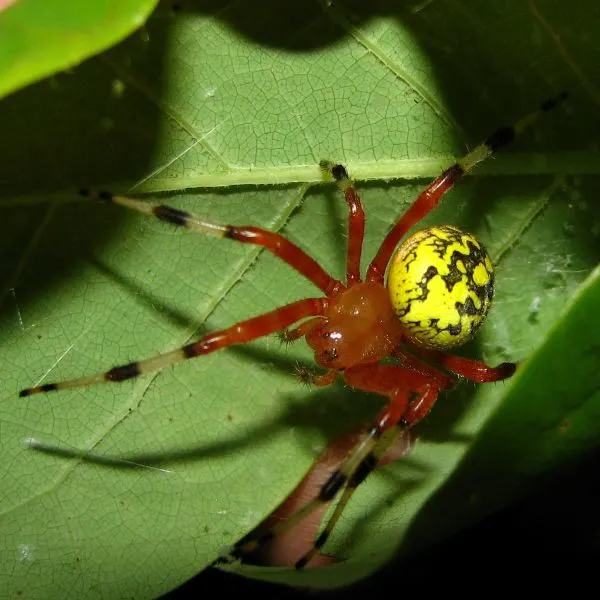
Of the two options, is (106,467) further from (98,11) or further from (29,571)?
(98,11)

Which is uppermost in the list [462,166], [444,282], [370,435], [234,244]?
[462,166]

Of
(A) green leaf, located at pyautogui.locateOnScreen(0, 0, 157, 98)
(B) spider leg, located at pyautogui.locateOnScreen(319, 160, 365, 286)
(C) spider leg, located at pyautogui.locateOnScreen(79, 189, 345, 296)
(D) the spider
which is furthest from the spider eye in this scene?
(A) green leaf, located at pyautogui.locateOnScreen(0, 0, 157, 98)

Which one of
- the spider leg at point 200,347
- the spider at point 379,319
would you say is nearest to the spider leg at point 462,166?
the spider at point 379,319

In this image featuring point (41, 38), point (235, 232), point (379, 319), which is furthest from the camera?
point (379, 319)

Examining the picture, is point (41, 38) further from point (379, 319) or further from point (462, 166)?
point (379, 319)

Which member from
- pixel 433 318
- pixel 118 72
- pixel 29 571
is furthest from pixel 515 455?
pixel 29 571

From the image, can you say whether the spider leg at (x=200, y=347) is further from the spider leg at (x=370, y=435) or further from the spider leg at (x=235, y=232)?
the spider leg at (x=370, y=435)

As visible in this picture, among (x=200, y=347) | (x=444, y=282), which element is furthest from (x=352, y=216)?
(x=200, y=347)
